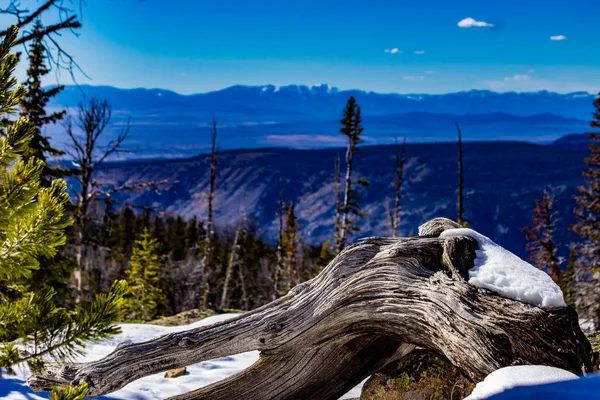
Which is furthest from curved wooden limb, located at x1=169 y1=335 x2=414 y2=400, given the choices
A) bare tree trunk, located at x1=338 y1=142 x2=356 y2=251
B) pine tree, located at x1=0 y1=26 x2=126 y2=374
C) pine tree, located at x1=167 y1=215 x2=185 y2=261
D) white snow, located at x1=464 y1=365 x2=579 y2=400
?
pine tree, located at x1=167 y1=215 x2=185 y2=261

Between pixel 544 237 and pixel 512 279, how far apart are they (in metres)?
34.1

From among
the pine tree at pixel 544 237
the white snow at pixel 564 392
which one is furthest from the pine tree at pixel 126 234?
the white snow at pixel 564 392

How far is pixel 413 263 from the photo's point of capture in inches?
213

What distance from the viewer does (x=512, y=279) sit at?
4664 mm

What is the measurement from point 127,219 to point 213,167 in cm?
5684

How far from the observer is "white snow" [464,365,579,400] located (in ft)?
11.3

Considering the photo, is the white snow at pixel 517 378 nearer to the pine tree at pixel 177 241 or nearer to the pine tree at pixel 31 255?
the pine tree at pixel 31 255

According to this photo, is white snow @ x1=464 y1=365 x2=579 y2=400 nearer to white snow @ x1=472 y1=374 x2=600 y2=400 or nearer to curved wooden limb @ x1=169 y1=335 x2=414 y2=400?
white snow @ x1=472 y1=374 x2=600 y2=400

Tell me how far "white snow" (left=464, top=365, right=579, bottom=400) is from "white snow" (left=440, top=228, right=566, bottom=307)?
2.38ft

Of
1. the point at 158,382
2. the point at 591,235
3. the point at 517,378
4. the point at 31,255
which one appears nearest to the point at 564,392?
the point at 517,378

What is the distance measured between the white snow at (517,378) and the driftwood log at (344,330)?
657 millimetres

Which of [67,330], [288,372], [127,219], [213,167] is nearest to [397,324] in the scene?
[288,372]

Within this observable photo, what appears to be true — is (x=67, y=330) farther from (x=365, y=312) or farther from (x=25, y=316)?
(x=365, y=312)

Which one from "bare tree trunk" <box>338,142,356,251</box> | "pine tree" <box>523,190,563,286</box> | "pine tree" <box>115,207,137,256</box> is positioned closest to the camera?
"pine tree" <box>523,190,563,286</box>
